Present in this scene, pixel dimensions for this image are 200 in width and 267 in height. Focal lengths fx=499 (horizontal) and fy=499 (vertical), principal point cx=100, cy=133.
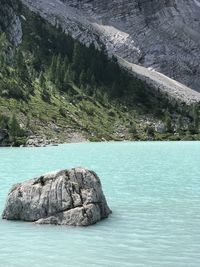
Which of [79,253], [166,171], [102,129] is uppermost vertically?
[79,253]

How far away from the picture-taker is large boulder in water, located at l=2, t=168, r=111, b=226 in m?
29.0

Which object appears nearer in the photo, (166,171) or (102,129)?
(166,171)

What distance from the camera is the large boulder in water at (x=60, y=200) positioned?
2900 cm

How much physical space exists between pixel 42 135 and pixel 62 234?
5247 inches

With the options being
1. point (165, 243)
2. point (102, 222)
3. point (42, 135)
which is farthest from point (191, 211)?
point (42, 135)

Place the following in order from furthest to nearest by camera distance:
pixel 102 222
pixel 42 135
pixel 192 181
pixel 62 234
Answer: pixel 42 135
pixel 192 181
pixel 102 222
pixel 62 234

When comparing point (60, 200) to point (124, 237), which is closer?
point (124, 237)

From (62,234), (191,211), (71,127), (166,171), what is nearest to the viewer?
(62,234)

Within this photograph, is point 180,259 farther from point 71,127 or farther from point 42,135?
point 71,127

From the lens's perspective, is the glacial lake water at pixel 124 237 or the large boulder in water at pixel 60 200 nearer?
the glacial lake water at pixel 124 237

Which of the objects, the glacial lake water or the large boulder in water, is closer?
the glacial lake water

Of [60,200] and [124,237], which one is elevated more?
[124,237]

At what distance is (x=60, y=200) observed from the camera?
97.2 feet

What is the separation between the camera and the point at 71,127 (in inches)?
7047
